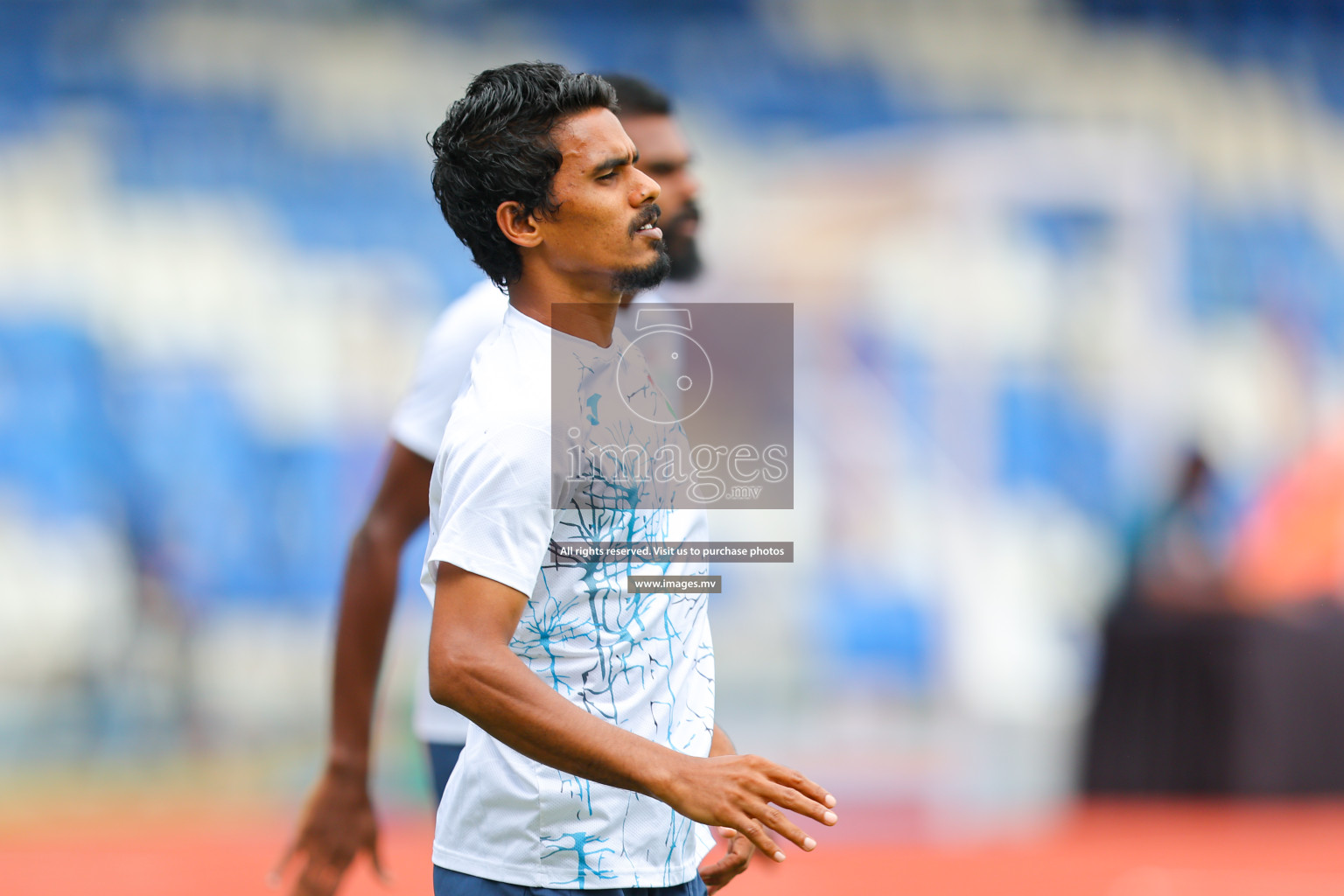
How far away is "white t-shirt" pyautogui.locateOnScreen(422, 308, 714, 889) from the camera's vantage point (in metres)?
1.39

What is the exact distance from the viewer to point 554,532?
1431 mm

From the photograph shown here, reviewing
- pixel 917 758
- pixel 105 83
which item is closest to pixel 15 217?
pixel 105 83

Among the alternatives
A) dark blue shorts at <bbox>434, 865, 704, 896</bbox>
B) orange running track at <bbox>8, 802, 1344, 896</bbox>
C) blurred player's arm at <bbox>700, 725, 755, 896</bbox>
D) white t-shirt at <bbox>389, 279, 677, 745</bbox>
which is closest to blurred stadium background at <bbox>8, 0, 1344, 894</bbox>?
orange running track at <bbox>8, 802, 1344, 896</bbox>

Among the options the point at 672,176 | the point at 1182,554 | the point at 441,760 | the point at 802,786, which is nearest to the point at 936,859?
the point at 1182,554

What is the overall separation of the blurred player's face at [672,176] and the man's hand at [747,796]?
127 cm

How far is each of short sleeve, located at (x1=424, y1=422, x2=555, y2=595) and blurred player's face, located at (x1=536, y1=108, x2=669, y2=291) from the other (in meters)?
0.23

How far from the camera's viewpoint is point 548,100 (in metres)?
1.51

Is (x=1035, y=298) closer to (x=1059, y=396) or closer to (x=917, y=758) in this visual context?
(x=1059, y=396)

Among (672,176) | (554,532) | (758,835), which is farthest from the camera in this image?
(672,176)

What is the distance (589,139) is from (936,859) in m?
3.96

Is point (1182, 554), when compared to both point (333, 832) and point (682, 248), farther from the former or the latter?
point (333, 832)

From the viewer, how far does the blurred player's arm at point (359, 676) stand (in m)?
2.20

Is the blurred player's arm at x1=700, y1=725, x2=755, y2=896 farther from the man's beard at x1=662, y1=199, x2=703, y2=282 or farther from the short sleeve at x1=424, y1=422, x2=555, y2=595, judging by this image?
the man's beard at x1=662, y1=199, x2=703, y2=282

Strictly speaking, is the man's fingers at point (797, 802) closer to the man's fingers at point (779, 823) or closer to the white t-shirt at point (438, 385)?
the man's fingers at point (779, 823)
